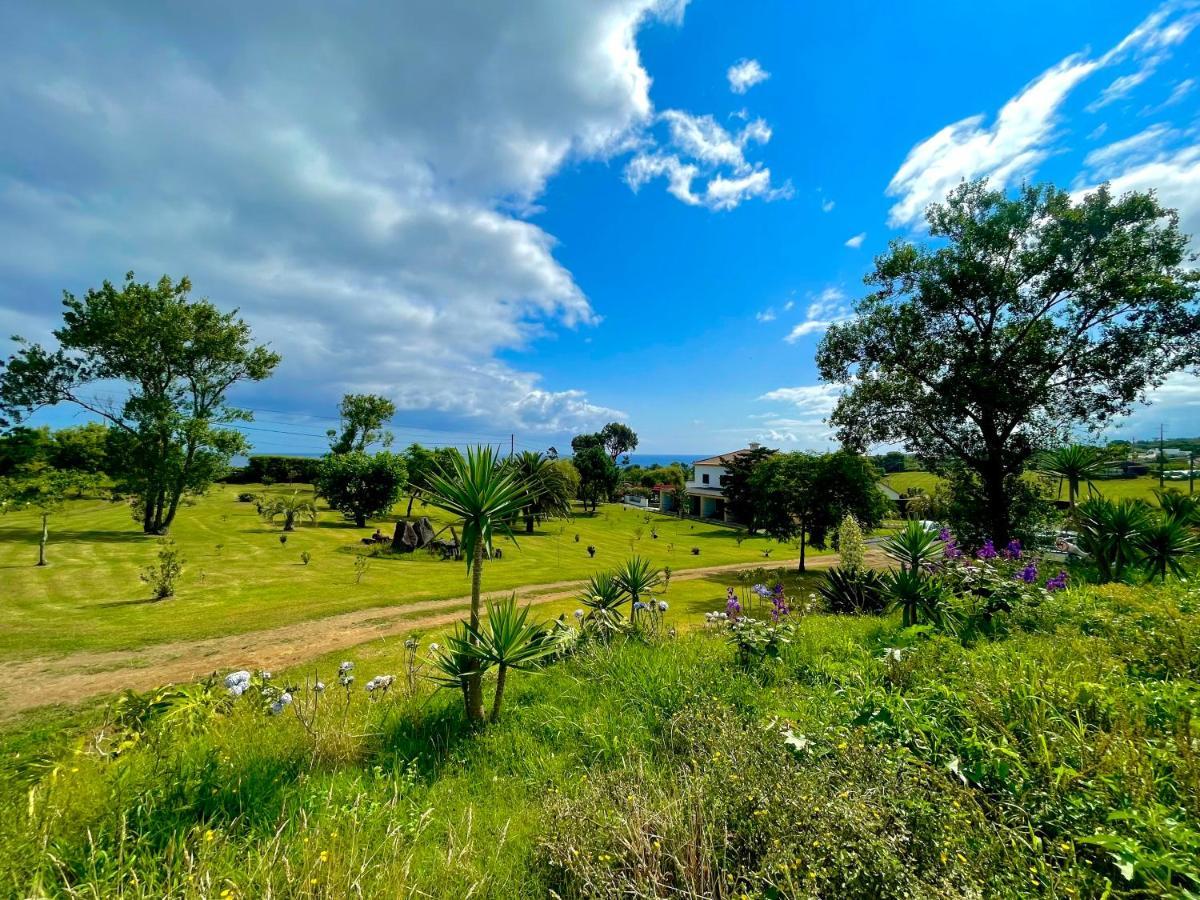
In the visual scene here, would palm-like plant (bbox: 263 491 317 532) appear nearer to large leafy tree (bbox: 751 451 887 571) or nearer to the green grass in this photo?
the green grass

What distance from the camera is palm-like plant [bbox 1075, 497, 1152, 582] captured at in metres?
9.70

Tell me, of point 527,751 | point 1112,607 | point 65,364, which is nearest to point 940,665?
point 1112,607

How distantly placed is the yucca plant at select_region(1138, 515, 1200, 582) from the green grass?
6013 mm

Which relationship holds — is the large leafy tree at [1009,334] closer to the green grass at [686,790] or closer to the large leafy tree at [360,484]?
the green grass at [686,790]

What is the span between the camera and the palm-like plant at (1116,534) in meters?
9.70

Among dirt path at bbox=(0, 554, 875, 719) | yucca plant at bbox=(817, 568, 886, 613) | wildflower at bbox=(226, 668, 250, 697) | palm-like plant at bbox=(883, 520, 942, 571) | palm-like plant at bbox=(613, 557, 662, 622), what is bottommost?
dirt path at bbox=(0, 554, 875, 719)

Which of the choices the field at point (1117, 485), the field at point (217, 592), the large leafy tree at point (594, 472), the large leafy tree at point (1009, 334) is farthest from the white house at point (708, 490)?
the large leafy tree at point (1009, 334)

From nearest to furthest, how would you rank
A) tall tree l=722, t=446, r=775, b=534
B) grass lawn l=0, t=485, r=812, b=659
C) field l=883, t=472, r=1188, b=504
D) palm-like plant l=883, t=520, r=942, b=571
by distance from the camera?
palm-like plant l=883, t=520, r=942, b=571, grass lawn l=0, t=485, r=812, b=659, field l=883, t=472, r=1188, b=504, tall tree l=722, t=446, r=775, b=534

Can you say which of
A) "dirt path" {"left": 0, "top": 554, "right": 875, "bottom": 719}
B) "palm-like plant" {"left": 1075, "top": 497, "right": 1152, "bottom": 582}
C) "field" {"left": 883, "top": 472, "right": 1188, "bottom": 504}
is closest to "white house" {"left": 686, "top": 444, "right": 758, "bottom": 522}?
"field" {"left": 883, "top": 472, "right": 1188, "bottom": 504}

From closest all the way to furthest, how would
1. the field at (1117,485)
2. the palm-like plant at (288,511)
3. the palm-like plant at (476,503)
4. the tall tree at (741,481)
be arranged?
the palm-like plant at (476,503), the field at (1117,485), the palm-like plant at (288,511), the tall tree at (741,481)

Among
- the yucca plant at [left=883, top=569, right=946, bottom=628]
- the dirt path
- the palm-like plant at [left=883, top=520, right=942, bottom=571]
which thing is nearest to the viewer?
the yucca plant at [left=883, top=569, right=946, bottom=628]

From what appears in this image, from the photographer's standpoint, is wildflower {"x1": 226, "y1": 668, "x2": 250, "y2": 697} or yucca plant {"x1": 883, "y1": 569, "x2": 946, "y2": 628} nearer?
wildflower {"x1": 226, "y1": 668, "x2": 250, "y2": 697}

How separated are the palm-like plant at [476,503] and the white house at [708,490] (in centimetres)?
5004

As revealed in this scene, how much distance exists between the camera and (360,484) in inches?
1271
